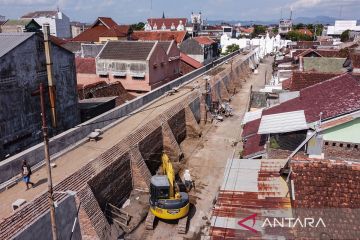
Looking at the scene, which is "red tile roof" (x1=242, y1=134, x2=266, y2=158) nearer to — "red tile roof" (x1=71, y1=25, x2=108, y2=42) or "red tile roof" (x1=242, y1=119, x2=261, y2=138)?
"red tile roof" (x1=242, y1=119, x2=261, y2=138)

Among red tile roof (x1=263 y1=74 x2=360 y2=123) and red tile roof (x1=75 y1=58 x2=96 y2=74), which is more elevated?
red tile roof (x1=263 y1=74 x2=360 y2=123)

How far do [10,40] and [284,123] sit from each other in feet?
56.1

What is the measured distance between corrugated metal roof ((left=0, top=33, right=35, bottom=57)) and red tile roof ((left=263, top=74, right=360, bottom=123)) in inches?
605

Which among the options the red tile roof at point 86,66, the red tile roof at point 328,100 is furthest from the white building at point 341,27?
the red tile roof at point 328,100

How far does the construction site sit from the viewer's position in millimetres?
13891

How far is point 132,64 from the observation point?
3847 cm

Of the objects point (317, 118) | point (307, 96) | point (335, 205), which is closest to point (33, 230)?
point (335, 205)

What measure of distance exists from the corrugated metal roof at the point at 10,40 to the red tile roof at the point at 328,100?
1537 cm

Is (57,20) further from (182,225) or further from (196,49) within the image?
(182,225)

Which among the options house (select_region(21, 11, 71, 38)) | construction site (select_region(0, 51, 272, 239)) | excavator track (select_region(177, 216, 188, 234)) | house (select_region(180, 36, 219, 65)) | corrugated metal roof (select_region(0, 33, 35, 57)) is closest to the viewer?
construction site (select_region(0, 51, 272, 239))

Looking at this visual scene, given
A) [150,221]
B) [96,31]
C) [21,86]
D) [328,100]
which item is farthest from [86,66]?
[328,100]

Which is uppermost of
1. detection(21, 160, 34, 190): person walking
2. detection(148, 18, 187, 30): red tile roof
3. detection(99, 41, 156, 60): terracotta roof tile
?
detection(148, 18, 187, 30): red tile roof

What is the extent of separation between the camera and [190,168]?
24.6m

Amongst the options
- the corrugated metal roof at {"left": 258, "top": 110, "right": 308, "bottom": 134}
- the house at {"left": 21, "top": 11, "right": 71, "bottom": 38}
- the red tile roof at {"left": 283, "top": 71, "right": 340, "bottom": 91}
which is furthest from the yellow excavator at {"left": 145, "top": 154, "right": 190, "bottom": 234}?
the house at {"left": 21, "top": 11, "right": 71, "bottom": 38}
